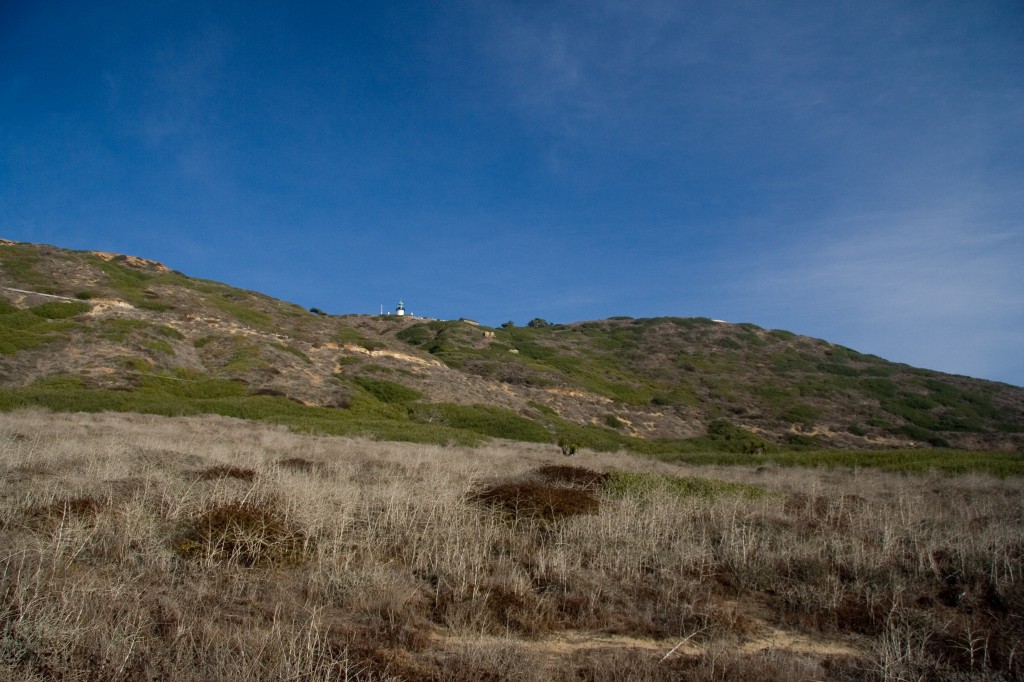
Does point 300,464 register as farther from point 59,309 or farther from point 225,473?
point 59,309

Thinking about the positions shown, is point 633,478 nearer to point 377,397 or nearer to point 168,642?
point 168,642

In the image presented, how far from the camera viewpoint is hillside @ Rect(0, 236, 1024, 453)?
3606 centimetres

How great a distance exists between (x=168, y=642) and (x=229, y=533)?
2593 mm

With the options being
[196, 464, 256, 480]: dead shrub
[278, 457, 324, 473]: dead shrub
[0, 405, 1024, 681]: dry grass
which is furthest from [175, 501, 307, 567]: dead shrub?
[278, 457, 324, 473]: dead shrub

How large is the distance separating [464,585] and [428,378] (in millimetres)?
48538

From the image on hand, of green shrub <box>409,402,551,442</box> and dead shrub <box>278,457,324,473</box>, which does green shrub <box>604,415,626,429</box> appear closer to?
green shrub <box>409,402,551,442</box>

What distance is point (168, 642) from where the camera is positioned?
451 centimetres

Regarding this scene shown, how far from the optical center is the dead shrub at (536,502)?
9.72m

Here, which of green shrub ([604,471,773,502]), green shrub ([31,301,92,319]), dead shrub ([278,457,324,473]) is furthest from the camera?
green shrub ([31,301,92,319])

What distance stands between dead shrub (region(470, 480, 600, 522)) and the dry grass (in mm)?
55

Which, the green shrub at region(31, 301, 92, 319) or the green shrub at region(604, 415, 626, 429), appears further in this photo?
the green shrub at region(604, 415, 626, 429)

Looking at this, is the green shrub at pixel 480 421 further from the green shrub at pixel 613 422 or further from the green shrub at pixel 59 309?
the green shrub at pixel 59 309

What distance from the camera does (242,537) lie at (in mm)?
6789

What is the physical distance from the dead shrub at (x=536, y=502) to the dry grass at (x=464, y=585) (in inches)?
2.2
